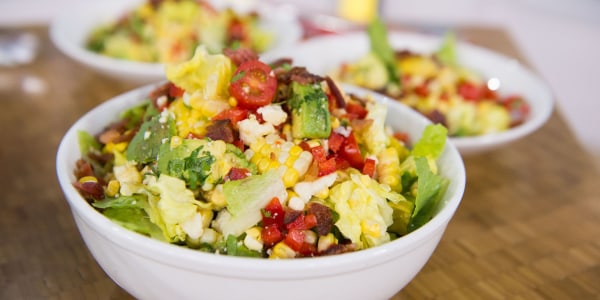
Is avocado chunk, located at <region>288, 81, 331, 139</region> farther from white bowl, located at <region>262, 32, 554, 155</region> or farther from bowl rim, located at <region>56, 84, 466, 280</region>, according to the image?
white bowl, located at <region>262, 32, 554, 155</region>

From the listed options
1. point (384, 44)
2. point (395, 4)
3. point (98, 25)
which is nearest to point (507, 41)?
point (384, 44)

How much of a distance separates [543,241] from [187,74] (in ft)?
4.65

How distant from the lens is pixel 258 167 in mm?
1698

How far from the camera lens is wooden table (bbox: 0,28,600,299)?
6.41 ft


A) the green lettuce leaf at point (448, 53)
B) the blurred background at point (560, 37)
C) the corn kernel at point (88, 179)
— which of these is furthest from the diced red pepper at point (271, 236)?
the blurred background at point (560, 37)

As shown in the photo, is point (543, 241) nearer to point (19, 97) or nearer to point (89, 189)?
point (89, 189)

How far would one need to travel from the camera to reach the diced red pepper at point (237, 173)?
5.38 feet

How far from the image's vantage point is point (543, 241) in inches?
88.5

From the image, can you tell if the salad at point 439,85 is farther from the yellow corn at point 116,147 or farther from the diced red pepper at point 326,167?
the yellow corn at point 116,147

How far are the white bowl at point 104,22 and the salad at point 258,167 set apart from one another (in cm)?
96

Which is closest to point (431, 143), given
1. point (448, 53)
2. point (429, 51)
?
point (448, 53)

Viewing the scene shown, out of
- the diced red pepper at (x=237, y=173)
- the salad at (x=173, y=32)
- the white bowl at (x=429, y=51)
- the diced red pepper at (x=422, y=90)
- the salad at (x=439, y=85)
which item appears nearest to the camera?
the diced red pepper at (x=237, y=173)

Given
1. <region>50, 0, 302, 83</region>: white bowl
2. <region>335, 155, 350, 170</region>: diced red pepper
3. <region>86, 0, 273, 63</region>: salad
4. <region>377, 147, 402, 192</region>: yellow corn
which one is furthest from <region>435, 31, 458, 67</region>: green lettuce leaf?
<region>335, 155, 350, 170</region>: diced red pepper

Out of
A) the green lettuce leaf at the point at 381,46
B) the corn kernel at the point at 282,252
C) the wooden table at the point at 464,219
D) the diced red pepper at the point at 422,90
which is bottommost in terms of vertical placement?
the wooden table at the point at 464,219
